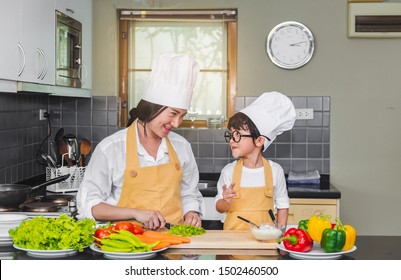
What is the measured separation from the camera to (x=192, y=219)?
3.01 meters

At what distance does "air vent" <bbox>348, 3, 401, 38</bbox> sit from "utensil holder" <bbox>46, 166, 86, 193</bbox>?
2131 millimetres

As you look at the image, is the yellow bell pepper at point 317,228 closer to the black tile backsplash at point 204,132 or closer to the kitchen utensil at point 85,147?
the black tile backsplash at point 204,132

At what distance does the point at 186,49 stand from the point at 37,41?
1704 millimetres

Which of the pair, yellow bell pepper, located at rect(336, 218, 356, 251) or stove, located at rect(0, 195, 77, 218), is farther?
stove, located at rect(0, 195, 77, 218)

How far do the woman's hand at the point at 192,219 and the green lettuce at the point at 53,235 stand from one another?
0.70 meters

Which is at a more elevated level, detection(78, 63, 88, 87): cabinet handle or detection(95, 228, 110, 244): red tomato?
detection(78, 63, 88, 87): cabinet handle

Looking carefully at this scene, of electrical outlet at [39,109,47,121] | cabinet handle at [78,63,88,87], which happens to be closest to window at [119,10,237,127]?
cabinet handle at [78,63,88,87]

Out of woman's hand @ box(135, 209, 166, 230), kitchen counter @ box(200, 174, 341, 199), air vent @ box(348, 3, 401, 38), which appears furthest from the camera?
air vent @ box(348, 3, 401, 38)

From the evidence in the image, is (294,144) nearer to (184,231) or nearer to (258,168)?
(258,168)

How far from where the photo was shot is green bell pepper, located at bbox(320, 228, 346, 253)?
229 centimetres

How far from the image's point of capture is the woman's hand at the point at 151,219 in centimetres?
266

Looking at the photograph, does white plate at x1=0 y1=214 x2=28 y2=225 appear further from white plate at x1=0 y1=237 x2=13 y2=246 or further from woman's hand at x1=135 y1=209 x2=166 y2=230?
woman's hand at x1=135 y1=209 x2=166 y2=230

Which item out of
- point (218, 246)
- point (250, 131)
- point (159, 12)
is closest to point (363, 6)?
point (159, 12)
